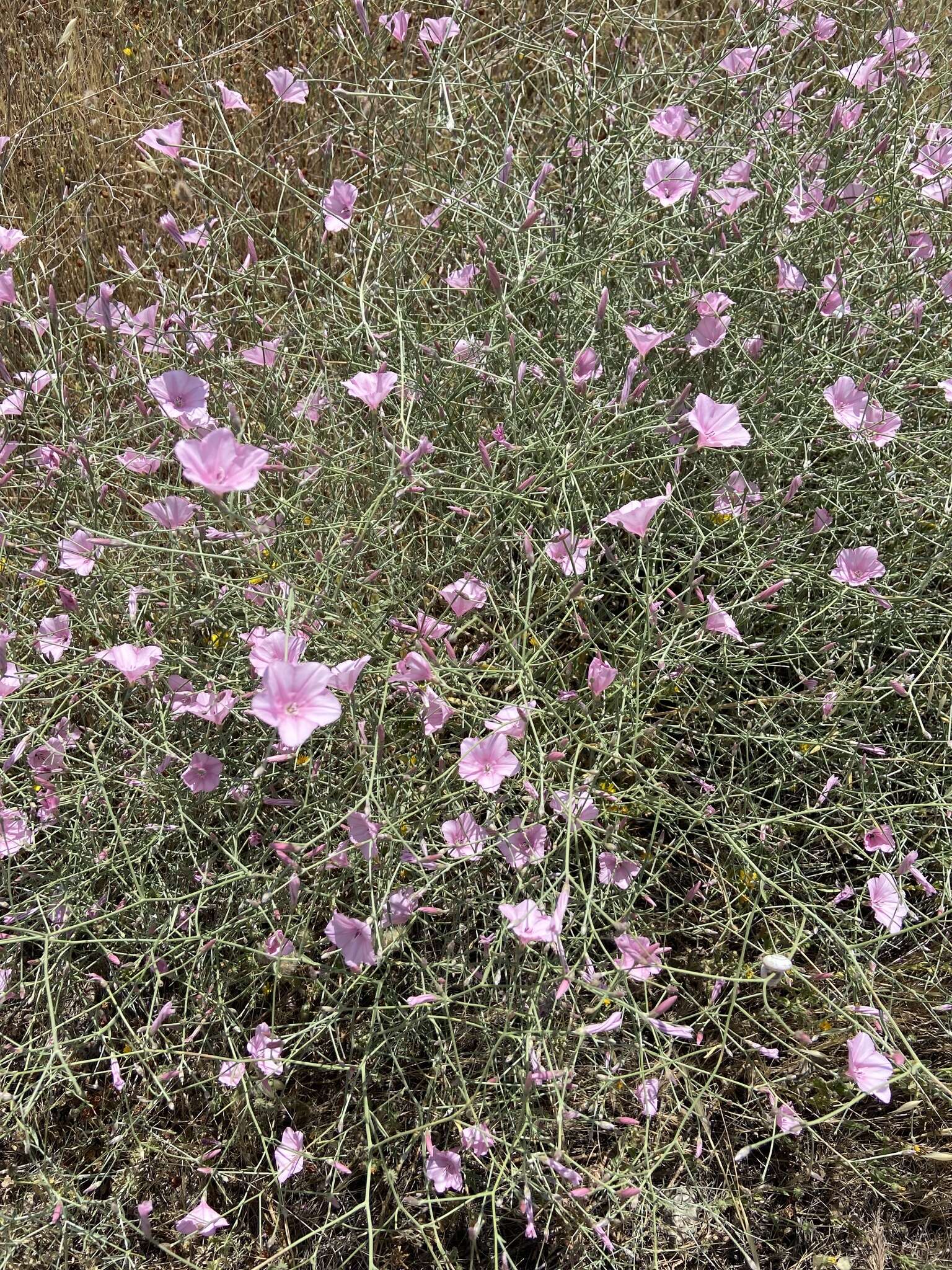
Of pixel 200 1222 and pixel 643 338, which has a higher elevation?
pixel 643 338

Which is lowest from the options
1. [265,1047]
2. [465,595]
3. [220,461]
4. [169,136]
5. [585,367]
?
[265,1047]

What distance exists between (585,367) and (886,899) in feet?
3.73

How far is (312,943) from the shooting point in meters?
1.71

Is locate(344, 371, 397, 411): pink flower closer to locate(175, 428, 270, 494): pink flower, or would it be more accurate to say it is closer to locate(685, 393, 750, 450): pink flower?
locate(175, 428, 270, 494): pink flower

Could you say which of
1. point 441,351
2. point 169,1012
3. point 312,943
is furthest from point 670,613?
point 169,1012

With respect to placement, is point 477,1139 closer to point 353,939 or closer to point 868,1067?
point 353,939

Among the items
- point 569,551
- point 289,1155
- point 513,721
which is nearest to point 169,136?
point 569,551

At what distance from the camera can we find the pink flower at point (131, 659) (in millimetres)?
1539

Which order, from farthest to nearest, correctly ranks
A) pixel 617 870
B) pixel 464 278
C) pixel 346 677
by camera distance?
pixel 464 278, pixel 617 870, pixel 346 677

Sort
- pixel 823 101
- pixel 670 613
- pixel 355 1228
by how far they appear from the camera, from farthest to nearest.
Result: 1. pixel 823 101
2. pixel 670 613
3. pixel 355 1228

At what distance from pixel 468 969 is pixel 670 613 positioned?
77cm

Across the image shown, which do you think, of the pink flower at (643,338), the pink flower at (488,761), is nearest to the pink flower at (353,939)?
the pink flower at (488,761)

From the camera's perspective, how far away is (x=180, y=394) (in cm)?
167

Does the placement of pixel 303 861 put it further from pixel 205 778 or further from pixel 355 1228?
pixel 355 1228
